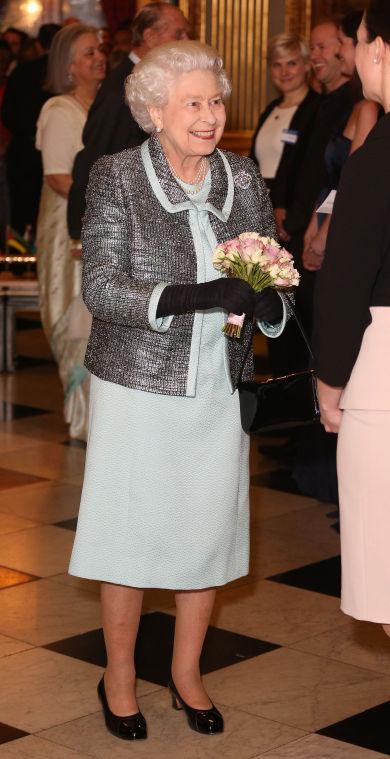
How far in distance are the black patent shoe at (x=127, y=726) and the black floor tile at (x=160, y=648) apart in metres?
0.31

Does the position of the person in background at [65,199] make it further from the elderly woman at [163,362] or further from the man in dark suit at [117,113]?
the elderly woman at [163,362]

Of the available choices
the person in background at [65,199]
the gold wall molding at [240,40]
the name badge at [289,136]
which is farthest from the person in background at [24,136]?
the name badge at [289,136]

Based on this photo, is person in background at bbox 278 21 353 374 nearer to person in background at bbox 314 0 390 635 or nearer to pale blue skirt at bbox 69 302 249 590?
pale blue skirt at bbox 69 302 249 590

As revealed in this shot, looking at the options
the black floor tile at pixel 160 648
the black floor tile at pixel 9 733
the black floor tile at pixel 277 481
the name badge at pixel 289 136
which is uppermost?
the name badge at pixel 289 136

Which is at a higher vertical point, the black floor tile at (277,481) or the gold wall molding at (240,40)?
the gold wall molding at (240,40)

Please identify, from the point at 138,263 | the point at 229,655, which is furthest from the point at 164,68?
the point at 229,655

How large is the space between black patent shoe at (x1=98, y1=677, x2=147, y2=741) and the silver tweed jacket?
788 millimetres

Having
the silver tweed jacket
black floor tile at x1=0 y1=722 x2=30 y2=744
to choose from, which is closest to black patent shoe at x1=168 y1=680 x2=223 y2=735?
black floor tile at x1=0 y1=722 x2=30 y2=744

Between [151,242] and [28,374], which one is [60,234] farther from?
[151,242]

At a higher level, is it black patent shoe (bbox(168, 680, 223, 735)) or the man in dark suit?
the man in dark suit

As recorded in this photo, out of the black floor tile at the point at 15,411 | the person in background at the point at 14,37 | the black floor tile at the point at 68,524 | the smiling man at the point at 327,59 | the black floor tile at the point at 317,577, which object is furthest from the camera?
the person in background at the point at 14,37

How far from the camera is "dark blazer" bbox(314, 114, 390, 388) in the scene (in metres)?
2.42

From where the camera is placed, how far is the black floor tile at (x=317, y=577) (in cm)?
419

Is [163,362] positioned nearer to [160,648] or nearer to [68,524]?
[160,648]
